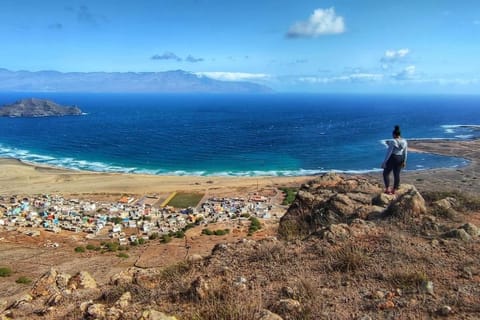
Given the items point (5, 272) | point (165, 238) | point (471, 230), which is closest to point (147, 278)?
point (471, 230)

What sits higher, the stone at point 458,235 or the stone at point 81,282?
the stone at point 458,235

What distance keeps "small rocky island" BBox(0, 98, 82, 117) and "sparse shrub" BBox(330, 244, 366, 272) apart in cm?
17976

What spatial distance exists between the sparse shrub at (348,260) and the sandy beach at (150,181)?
46053 millimetres

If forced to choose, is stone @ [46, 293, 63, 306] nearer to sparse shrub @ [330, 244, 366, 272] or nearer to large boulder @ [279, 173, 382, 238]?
sparse shrub @ [330, 244, 366, 272]

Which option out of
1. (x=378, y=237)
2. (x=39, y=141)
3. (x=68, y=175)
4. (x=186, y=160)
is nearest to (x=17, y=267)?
(x=378, y=237)

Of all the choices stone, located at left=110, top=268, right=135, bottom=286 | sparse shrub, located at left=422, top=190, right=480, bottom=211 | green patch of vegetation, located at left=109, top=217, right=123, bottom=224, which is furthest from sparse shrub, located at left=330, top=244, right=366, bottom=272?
green patch of vegetation, located at left=109, top=217, right=123, bottom=224

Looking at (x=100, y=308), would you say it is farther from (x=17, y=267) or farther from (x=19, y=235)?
(x=19, y=235)

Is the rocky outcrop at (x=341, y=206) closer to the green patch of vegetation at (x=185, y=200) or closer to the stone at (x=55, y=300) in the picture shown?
the stone at (x=55, y=300)

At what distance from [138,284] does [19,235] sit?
25.9 meters

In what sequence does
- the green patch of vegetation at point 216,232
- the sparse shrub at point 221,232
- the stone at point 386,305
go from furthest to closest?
the green patch of vegetation at point 216,232 < the sparse shrub at point 221,232 < the stone at point 386,305

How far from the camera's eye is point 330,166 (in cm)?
7156

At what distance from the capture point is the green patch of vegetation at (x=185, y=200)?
4859cm

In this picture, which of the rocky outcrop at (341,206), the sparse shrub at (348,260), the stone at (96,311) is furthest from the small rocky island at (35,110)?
the sparse shrub at (348,260)

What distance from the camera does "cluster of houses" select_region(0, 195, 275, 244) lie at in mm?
34375
